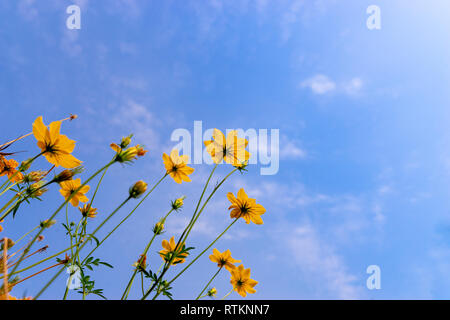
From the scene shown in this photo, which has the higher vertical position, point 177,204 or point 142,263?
point 177,204

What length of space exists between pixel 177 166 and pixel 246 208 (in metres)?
0.48

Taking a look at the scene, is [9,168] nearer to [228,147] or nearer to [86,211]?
[86,211]

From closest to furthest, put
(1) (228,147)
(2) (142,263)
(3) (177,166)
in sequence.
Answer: (2) (142,263)
(1) (228,147)
(3) (177,166)

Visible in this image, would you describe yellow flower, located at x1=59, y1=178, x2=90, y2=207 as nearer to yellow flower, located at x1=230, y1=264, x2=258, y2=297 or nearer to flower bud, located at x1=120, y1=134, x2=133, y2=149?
flower bud, located at x1=120, y1=134, x2=133, y2=149

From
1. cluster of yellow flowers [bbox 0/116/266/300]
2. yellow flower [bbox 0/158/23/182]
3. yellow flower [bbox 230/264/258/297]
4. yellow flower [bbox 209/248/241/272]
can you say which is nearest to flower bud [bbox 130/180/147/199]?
cluster of yellow flowers [bbox 0/116/266/300]

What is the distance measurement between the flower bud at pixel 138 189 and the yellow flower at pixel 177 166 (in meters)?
0.49

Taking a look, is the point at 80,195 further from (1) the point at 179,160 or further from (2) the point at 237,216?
(2) the point at 237,216

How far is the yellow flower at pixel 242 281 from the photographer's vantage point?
6.83 feet

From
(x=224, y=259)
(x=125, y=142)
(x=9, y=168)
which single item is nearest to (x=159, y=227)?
(x=125, y=142)

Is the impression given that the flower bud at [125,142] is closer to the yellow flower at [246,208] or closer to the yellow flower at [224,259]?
the yellow flower at [246,208]

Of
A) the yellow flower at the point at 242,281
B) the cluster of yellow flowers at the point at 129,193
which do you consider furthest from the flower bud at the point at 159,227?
the yellow flower at the point at 242,281

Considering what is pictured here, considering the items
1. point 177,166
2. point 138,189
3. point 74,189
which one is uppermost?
point 177,166

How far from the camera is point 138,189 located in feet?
3.93
